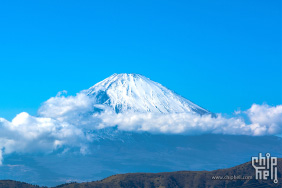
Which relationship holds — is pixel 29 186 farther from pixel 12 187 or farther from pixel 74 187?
pixel 74 187

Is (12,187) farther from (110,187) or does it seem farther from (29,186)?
(110,187)

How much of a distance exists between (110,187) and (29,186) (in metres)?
35.9

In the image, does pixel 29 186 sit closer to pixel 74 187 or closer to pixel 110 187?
pixel 74 187

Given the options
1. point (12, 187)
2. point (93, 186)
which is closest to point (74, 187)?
point (93, 186)

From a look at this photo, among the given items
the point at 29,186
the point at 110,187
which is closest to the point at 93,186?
the point at 110,187

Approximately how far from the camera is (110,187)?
654 ft

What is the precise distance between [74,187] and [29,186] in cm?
1979

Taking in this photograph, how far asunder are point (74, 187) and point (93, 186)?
8777 millimetres

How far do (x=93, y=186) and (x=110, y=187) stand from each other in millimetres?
8087

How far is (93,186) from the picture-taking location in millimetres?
196375

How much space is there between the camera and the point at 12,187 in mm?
188500

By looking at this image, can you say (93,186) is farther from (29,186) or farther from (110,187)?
(29,186)

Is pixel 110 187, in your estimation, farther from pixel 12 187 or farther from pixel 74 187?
pixel 12 187

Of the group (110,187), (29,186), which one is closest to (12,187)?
(29,186)
